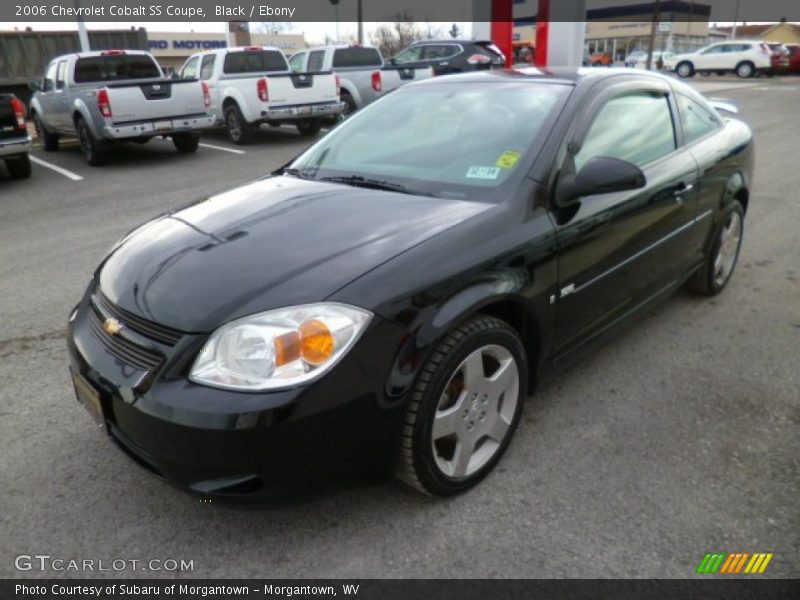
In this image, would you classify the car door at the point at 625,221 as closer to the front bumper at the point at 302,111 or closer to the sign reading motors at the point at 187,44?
the front bumper at the point at 302,111

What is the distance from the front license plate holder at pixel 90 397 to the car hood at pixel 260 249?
32 cm

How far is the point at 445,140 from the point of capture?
3.14 meters

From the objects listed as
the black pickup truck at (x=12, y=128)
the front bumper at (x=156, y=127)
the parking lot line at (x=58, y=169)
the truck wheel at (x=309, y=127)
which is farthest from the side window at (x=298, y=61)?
the black pickup truck at (x=12, y=128)

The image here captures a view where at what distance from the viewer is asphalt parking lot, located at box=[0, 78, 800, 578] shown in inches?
87.8

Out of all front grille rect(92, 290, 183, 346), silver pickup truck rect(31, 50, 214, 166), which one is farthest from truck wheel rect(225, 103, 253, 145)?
front grille rect(92, 290, 183, 346)

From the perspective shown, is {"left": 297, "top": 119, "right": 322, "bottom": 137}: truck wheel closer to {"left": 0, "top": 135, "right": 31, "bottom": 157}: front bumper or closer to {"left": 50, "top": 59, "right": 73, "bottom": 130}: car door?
{"left": 50, "top": 59, "right": 73, "bottom": 130}: car door

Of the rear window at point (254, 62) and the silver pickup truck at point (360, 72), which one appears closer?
the rear window at point (254, 62)

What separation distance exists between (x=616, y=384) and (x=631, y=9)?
3163 inches

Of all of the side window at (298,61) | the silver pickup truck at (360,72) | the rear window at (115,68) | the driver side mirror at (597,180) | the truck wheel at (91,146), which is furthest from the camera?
the side window at (298,61)

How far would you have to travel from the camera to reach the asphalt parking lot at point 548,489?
7.32 feet

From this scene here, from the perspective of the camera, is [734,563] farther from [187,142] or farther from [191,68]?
[191,68]

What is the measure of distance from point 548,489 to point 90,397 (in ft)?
5.87

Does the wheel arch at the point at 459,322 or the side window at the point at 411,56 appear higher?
the side window at the point at 411,56

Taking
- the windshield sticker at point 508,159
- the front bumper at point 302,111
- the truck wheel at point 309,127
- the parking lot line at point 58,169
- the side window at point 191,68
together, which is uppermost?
the side window at point 191,68
